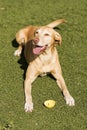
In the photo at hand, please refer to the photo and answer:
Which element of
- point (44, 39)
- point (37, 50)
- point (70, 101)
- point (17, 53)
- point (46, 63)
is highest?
point (44, 39)

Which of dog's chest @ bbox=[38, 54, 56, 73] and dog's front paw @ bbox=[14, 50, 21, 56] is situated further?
dog's front paw @ bbox=[14, 50, 21, 56]

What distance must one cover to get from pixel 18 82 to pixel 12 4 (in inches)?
154

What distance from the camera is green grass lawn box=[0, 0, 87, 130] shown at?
17.1 feet

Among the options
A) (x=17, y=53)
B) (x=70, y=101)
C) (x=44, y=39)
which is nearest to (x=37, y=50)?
(x=44, y=39)

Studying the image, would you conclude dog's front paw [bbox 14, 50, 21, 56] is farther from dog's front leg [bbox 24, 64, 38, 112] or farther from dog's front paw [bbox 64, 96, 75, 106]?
dog's front paw [bbox 64, 96, 75, 106]

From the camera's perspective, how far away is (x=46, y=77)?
628cm

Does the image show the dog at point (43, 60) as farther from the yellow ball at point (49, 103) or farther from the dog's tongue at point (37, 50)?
the yellow ball at point (49, 103)

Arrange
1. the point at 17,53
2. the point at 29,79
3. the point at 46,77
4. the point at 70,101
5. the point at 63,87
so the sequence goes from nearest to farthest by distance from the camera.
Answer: the point at 70,101
the point at 63,87
the point at 29,79
the point at 46,77
the point at 17,53

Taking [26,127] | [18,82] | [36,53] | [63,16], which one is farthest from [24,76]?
[63,16]

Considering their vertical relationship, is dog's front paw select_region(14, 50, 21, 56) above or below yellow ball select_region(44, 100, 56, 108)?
above

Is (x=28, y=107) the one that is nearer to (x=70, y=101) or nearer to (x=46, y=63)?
(x=70, y=101)

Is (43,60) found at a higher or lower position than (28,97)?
higher

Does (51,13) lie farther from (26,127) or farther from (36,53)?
(26,127)

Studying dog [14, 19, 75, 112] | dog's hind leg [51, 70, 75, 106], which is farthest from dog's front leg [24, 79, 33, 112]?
dog's hind leg [51, 70, 75, 106]
